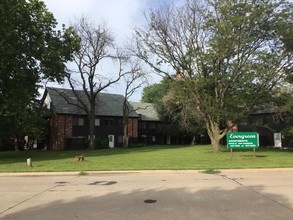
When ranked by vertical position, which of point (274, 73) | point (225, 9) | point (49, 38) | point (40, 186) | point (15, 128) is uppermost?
point (225, 9)

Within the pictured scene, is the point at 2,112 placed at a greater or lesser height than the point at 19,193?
greater

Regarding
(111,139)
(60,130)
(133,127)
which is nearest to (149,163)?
(60,130)

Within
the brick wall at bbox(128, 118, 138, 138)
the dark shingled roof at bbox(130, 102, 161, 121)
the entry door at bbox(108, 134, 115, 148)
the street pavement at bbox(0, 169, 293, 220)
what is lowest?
the street pavement at bbox(0, 169, 293, 220)

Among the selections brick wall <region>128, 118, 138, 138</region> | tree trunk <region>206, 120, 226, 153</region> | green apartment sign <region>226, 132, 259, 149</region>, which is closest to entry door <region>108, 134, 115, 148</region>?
brick wall <region>128, 118, 138, 138</region>

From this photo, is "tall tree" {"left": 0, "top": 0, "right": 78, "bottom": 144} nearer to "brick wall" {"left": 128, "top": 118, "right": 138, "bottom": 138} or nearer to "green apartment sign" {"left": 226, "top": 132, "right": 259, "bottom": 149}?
"green apartment sign" {"left": 226, "top": 132, "right": 259, "bottom": 149}

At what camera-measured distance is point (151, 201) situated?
9.52 metres

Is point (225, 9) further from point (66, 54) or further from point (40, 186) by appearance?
point (40, 186)

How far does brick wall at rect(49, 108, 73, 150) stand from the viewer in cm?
5194

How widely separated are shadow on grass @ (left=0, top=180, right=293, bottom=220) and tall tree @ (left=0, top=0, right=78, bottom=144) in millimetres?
18067

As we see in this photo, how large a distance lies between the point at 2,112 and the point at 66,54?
7585 millimetres

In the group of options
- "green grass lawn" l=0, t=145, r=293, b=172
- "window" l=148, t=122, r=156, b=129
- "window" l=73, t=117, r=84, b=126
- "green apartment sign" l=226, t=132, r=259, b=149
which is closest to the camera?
"green grass lawn" l=0, t=145, r=293, b=172

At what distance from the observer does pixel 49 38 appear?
29578 millimetres

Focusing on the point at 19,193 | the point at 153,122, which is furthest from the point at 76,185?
the point at 153,122

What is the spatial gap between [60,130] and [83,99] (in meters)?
8.23
